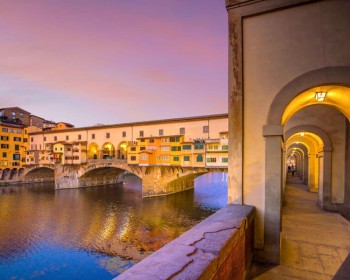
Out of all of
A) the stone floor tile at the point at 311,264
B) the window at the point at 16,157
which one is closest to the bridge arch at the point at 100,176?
the window at the point at 16,157

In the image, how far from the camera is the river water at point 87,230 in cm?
1583

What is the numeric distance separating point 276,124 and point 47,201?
3962 centimetres

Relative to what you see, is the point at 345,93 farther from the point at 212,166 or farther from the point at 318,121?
the point at 212,166

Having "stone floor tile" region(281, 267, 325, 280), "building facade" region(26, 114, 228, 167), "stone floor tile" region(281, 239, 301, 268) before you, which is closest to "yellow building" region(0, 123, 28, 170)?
"building facade" region(26, 114, 228, 167)

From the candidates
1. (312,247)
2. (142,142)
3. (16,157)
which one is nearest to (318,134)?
(312,247)

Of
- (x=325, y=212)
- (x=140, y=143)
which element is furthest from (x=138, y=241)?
(x=140, y=143)

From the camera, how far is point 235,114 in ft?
18.8

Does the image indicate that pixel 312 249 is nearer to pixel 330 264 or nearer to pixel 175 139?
pixel 330 264

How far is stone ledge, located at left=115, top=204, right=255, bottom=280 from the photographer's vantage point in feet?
7.49

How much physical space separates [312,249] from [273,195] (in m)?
2.35

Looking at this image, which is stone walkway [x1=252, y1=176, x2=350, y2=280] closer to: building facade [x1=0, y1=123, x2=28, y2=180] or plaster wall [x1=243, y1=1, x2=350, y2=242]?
plaster wall [x1=243, y1=1, x2=350, y2=242]

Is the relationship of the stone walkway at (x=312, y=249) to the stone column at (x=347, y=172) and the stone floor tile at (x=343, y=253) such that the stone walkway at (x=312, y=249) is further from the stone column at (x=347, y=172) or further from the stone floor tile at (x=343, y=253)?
the stone column at (x=347, y=172)

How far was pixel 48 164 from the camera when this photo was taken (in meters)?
52.6

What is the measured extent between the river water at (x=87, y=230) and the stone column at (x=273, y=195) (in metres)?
13.0
